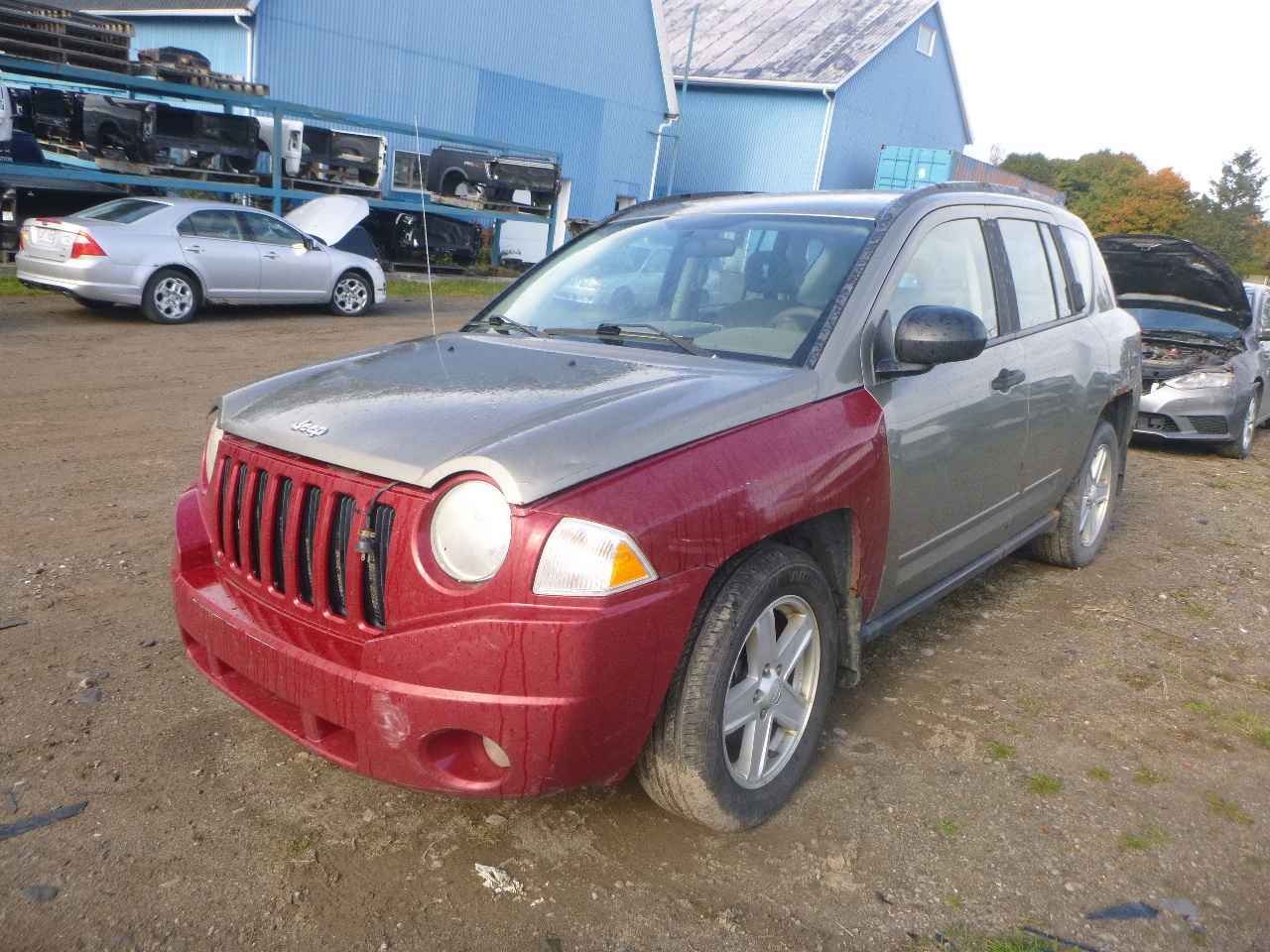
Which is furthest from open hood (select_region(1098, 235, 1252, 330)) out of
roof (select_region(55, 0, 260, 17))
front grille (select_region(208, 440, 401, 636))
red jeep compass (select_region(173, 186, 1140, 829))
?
roof (select_region(55, 0, 260, 17))

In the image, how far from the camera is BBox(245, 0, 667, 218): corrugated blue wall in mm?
21953

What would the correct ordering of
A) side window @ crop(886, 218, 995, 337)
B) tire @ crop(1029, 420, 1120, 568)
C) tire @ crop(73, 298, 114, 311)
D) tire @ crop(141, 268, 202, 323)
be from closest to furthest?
side window @ crop(886, 218, 995, 337) → tire @ crop(1029, 420, 1120, 568) → tire @ crop(141, 268, 202, 323) → tire @ crop(73, 298, 114, 311)

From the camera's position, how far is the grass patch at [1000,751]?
3504 millimetres

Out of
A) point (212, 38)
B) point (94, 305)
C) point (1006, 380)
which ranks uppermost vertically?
point (212, 38)

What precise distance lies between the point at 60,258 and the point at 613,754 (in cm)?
1153

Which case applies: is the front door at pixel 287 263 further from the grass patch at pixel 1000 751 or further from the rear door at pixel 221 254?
the grass patch at pixel 1000 751

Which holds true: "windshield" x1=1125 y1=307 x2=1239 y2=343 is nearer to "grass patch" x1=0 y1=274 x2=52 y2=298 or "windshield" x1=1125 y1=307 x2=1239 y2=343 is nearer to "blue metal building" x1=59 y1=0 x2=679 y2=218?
"grass patch" x1=0 y1=274 x2=52 y2=298

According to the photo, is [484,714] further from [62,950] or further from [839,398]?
[839,398]

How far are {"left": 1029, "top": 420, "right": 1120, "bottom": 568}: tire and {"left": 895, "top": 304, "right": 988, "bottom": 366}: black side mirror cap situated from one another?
2203mm

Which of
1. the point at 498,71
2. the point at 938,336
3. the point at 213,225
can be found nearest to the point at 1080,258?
the point at 938,336

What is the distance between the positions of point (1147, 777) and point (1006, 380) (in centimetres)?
148

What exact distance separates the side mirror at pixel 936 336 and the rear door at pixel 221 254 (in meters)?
11.1

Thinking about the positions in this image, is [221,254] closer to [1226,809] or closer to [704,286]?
[704,286]

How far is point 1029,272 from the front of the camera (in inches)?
177
